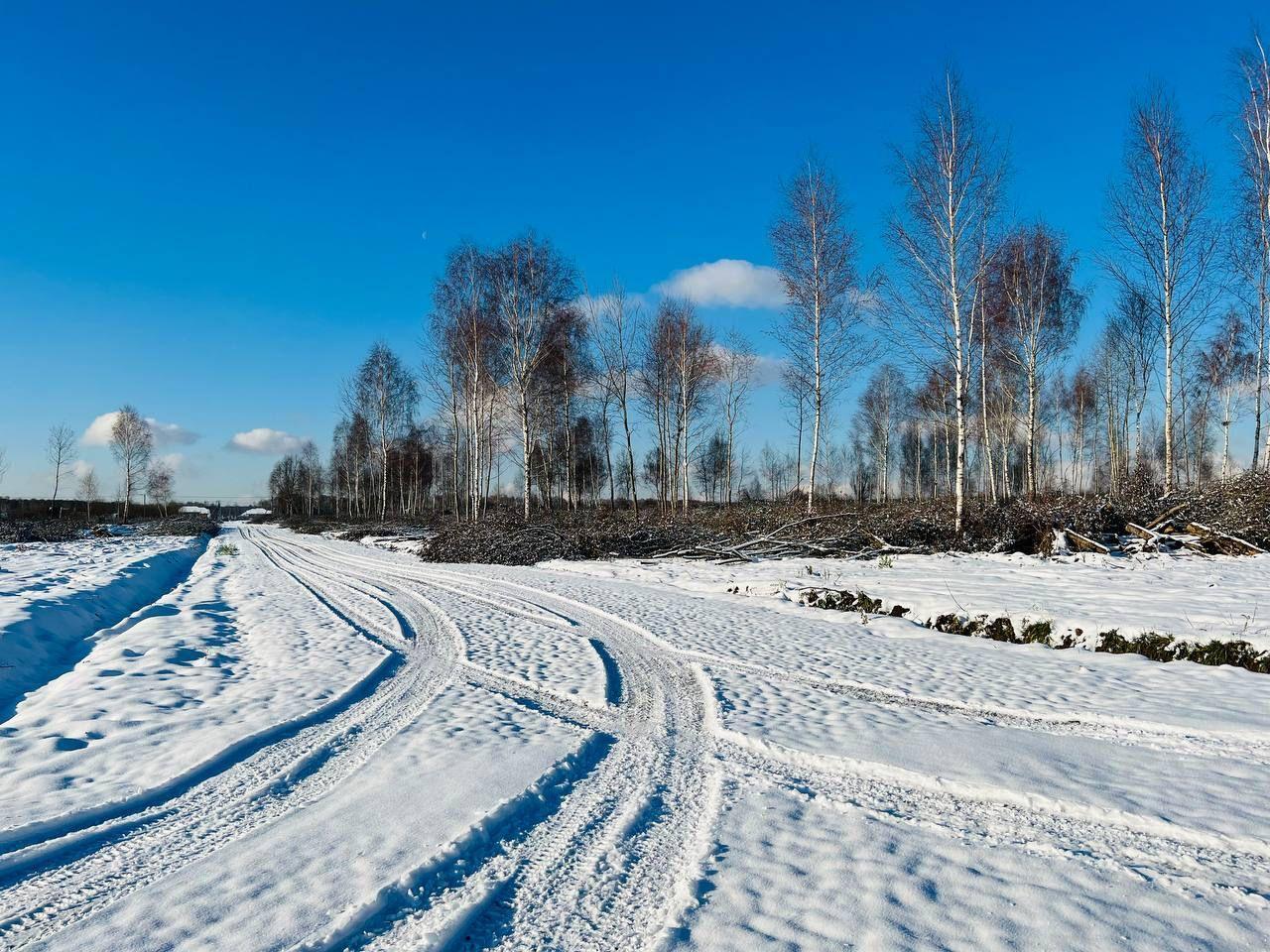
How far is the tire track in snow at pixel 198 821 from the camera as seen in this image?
238 cm

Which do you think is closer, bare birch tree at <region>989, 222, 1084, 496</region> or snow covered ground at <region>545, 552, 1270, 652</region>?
snow covered ground at <region>545, 552, 1270, 652</region>

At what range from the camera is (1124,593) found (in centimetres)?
909

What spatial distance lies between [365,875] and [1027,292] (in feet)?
83.1

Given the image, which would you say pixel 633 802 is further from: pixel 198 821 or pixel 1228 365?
pixel 1228 365

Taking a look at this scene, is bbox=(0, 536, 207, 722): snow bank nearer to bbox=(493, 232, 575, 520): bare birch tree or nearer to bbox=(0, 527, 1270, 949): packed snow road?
bbox=(0, 527, 1270, 949): packed snow road

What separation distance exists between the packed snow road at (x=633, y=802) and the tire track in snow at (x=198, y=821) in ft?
0.05

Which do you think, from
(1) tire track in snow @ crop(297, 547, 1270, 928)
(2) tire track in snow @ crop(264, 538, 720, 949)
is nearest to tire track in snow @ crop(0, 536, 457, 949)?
(2) tire track in snow @ crop(264, 538, 720, 949)

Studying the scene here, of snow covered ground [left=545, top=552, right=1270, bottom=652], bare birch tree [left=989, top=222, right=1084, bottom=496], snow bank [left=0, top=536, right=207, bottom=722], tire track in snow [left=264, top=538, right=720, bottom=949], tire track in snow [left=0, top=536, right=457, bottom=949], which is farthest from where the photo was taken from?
bare birch tree [left=989, top=222, right=1084, bottom=496]

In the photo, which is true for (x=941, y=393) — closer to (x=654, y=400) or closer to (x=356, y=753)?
(x=654, y=400)

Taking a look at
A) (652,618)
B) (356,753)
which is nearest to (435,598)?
(652,618)

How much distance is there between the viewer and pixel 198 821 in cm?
304

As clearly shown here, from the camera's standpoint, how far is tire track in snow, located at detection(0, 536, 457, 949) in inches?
93.7

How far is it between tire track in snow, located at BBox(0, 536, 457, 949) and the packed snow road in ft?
0.05

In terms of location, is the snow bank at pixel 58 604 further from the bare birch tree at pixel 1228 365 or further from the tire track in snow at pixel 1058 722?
the bare birch tree at pixel 1228 365
